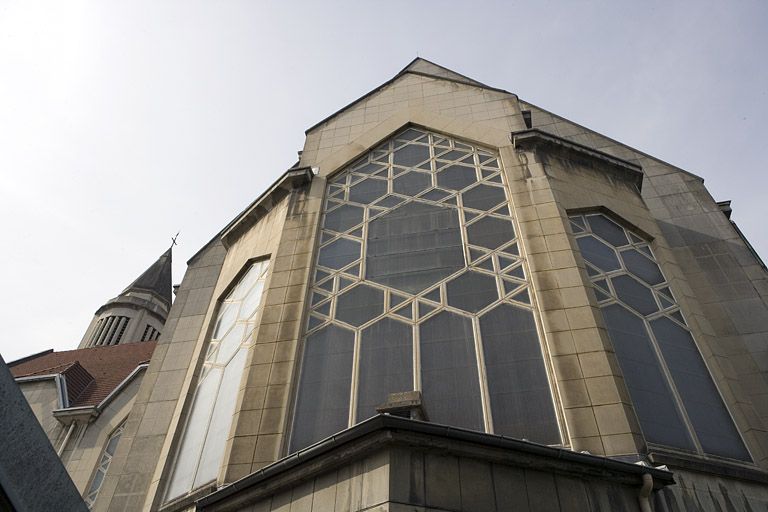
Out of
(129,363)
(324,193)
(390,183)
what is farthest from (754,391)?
(129,363)

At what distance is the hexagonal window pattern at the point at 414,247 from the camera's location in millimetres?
10766

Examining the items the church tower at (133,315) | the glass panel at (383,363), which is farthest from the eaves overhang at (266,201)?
the church tower at (133,315)

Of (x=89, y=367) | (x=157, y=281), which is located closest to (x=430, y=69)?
(x=89, y=367)

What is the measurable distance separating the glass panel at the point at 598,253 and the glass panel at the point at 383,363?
393 cm

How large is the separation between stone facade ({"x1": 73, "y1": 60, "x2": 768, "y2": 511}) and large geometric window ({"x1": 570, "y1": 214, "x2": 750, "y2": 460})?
0.23 meters

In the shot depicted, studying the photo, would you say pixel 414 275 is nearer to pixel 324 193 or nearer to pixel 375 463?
pixel 324 193

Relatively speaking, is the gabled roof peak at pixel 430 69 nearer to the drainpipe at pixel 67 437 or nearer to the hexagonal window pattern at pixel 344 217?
the hexagonal window pattern at pixel 344 217

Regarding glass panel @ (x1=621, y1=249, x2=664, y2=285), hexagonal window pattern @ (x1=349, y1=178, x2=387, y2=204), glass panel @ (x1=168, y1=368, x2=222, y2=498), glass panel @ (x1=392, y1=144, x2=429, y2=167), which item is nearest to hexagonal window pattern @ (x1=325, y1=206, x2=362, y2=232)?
hexagonal window pattern @ (x1=349, y1=178, x2=387, y2=204)

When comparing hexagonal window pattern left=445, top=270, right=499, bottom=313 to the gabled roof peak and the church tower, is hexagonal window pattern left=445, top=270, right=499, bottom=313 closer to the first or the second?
the gabled roof peak

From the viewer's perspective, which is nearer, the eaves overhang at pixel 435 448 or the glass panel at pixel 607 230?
the eaves overhang at pixel 435 448

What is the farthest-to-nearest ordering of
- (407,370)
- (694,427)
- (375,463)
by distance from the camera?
1. (407,370)
2. (694,427)
3. (375,463)

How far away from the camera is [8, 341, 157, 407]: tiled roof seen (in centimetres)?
2586

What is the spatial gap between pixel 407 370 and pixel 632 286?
4853 millimetres

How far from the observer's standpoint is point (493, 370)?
351 inches
